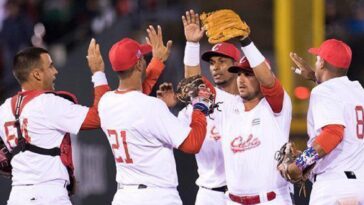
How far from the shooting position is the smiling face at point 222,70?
9.80 metres

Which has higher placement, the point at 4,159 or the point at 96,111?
the point at 96,111

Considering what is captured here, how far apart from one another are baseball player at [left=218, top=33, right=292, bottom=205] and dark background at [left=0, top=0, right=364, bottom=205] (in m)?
3.85

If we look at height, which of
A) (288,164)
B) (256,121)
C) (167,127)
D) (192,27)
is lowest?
(288,164)

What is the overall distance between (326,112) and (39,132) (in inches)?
86.3

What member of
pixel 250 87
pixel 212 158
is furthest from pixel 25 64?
pixel 212 158

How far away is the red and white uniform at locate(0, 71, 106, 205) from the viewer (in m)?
8.66

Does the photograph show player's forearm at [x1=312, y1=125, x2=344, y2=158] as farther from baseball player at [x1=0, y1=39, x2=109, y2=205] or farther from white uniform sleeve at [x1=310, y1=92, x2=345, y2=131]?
baseball player at [x1=0, y1=39, x2=109, y2=205]

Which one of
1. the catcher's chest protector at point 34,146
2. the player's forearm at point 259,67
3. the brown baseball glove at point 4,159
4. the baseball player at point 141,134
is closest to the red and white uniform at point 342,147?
the player's forearm at point 259,67

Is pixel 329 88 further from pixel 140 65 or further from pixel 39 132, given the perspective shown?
pixel 39 132

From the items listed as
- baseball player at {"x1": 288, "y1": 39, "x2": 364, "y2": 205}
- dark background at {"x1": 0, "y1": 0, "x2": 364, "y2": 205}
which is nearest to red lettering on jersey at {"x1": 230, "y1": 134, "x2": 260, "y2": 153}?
baseball player at {"x1": 288, "y1": 39, "x2": 364, "y2": 205}

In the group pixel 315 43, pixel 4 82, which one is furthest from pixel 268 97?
pixel 4 82

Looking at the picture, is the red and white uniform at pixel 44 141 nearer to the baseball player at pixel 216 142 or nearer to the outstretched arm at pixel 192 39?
the outstretched arm at pixel 192 39

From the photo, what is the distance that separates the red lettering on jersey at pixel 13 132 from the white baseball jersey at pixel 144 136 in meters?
0.67

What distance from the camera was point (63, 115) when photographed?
8656mm
